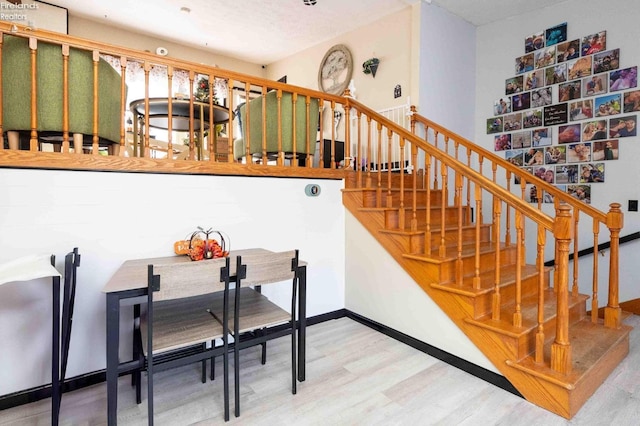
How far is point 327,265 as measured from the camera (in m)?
3.15

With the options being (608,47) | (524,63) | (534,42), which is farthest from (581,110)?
(534,42)

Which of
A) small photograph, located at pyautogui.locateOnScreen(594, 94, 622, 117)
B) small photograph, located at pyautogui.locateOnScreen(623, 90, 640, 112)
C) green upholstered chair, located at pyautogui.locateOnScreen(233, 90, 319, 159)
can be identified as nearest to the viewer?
green upholstered chair, located at pyautogui.locateOnScreen(233, 90, 319, 159)

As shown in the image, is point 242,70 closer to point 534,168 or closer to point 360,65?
point 360,65

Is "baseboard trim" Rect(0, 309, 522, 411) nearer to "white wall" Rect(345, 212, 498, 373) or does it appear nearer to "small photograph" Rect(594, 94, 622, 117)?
"white wall" Rect(345, 212, 498, 373)

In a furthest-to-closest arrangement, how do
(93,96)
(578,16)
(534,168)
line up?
1. (534,168)
2. (578,16)
3. (93,96)

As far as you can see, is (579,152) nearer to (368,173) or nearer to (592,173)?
(592,173)

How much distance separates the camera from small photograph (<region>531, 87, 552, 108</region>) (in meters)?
3.83

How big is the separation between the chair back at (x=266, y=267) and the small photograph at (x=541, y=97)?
365 cm

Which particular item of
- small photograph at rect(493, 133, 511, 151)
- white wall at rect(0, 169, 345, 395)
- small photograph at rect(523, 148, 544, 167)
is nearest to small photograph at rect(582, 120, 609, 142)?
small photograph at rect(523, 148, 544, 167)

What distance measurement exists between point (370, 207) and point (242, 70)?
4663 millimetres

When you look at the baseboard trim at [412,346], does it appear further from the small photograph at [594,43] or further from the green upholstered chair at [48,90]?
the small photograph at [594,43]

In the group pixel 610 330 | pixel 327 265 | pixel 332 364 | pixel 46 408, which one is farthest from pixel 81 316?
pixel 610 330

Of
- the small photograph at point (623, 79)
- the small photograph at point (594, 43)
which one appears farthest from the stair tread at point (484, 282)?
the small photograph at point (594, 43)

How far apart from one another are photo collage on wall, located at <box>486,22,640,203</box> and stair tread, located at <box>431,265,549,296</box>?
880 mm
